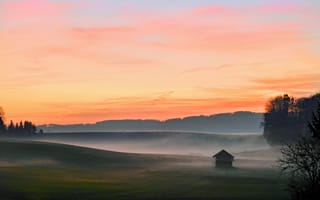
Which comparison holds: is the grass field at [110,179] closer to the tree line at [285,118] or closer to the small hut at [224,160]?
the small hut at [224,160]

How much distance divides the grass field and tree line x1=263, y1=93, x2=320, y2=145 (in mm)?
41163

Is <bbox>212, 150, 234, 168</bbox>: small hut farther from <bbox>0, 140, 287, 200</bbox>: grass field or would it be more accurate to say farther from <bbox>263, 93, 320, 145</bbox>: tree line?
<bbox>263, 93, 320, 145</bbox>: tree line

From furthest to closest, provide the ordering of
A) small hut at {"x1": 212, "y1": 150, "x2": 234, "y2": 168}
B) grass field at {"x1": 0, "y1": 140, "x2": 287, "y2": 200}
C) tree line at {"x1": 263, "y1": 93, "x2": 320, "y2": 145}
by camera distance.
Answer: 1. tree line at {"x1": 263, "y1": 93, "x2": 320, "y2": 145}
2. small hut at {"x1": 212, "y1": 150, "x2": 234, "y2": 168}
3. grass field at {"x1": 0, "y1": 140, "x2": 287, "y2": 200}

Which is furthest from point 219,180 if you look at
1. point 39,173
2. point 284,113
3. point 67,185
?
point 284,113

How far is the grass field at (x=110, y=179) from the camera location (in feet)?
207

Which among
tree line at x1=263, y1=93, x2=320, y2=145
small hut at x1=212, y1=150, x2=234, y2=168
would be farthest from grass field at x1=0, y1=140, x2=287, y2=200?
tree line at x1=263, y1=93, x2=320, y2=145

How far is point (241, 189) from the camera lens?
68.9 metres

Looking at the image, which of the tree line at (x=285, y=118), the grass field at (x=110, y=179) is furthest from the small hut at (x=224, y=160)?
the tree line at (x=285, y=118)

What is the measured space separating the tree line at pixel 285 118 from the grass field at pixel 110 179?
4116 centimetres

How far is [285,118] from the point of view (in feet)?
531

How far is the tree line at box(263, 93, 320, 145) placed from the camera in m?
156

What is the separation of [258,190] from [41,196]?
24.4 metres

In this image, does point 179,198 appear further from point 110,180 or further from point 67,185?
point 110,180

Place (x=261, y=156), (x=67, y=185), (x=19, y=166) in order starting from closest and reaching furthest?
(x=67, y=185), (x=19, y=166), (x=261, y=156)
